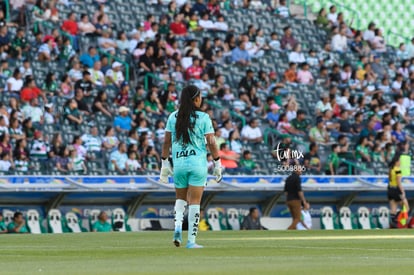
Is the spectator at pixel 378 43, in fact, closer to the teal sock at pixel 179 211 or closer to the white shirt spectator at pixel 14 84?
the white shirt spectator at pixel 14 84

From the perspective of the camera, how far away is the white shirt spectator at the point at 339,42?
4025 centimetres

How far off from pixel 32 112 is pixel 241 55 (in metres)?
8.66

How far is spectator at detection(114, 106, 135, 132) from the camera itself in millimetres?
31422

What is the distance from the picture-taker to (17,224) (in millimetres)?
28375

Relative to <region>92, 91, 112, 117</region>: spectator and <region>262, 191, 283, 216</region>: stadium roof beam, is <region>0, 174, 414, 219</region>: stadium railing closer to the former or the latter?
<region>262, 191, 283, 216</region>: stadium roof beam

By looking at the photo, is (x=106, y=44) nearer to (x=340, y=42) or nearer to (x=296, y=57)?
(x=296, y=57)

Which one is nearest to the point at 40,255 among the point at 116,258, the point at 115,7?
the point at 116,258

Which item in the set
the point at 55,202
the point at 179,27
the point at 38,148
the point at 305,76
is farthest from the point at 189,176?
the point at 305,76

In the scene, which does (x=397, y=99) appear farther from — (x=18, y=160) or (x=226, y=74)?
(x=18, y=160)

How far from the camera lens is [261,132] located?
112ft

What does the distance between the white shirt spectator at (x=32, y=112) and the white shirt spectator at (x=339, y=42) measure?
42.1ft

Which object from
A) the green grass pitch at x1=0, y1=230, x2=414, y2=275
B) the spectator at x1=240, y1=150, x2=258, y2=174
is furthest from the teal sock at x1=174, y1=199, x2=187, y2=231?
the spectator at x1=240, y1=150, x2=258, y2=174

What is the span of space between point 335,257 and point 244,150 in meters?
17.9

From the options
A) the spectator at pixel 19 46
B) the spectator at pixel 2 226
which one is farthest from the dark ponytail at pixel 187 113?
the spectator at pixel 19 46
